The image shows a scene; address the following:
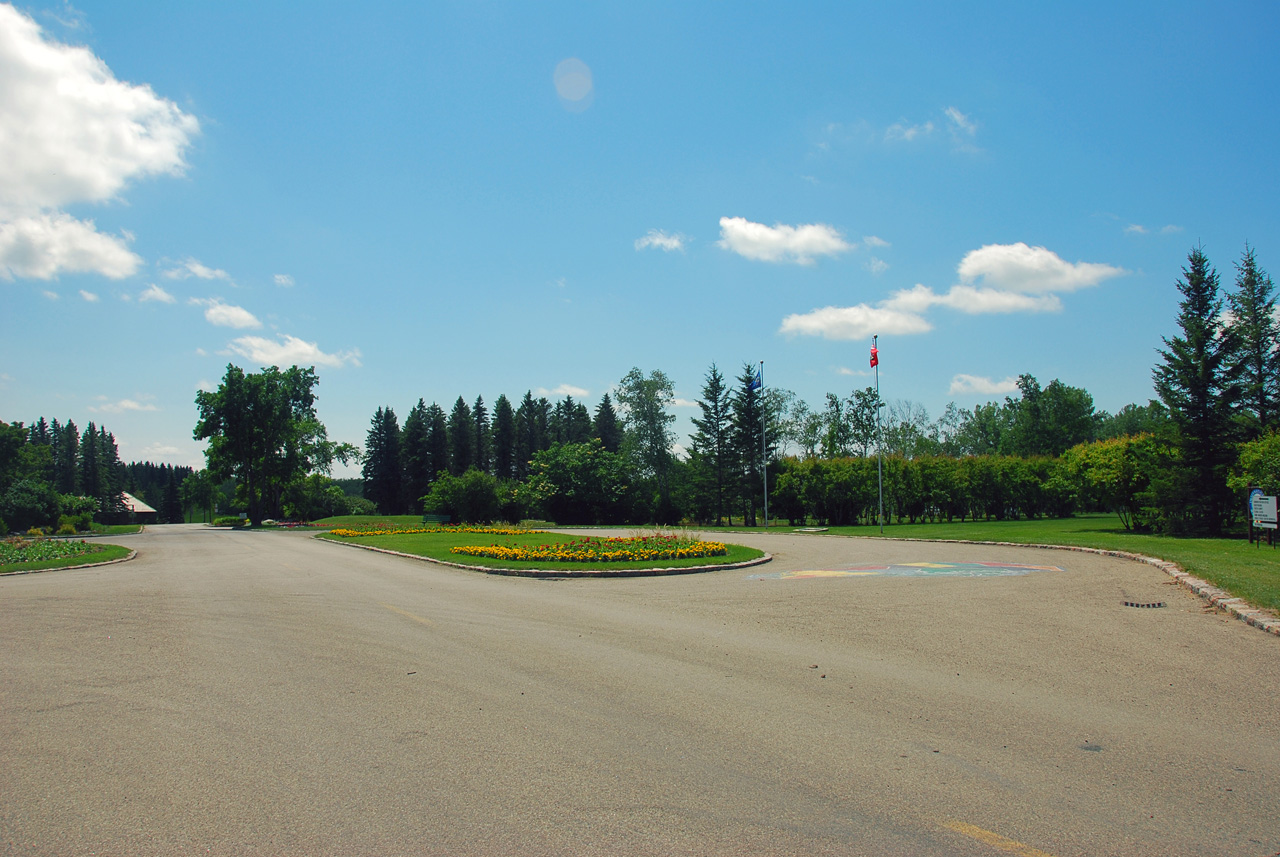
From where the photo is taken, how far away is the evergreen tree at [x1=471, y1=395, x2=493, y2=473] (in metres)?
95.4

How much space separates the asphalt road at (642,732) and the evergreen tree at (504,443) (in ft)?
278

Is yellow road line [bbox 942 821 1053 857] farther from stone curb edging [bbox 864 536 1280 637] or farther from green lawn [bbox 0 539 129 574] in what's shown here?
green lawn [bbox 0 539 129 574]

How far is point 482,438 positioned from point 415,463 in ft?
40.4

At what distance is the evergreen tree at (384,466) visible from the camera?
8681cm

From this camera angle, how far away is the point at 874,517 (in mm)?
52625

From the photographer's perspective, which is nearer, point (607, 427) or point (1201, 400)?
point (1201, 400)

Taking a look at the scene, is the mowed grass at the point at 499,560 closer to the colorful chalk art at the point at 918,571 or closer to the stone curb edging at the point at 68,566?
the colorful chalk art at the point at 918,571

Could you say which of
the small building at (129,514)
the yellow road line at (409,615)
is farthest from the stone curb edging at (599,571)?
the small building at (129,514)

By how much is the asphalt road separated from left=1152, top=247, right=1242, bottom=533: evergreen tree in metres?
23.6

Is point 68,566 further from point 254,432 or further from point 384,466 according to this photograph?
point 384,466

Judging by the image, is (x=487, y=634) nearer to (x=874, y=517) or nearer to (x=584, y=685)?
(x=584, y=685)

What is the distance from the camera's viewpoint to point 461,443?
88875 millimetres

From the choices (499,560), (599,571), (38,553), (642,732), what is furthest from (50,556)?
(642,732)

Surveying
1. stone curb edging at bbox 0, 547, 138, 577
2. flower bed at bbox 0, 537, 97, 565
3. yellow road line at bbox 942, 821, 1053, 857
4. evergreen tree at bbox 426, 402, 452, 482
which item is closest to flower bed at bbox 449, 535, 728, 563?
stone curb edging at bbox 0, 547, 138, 577
